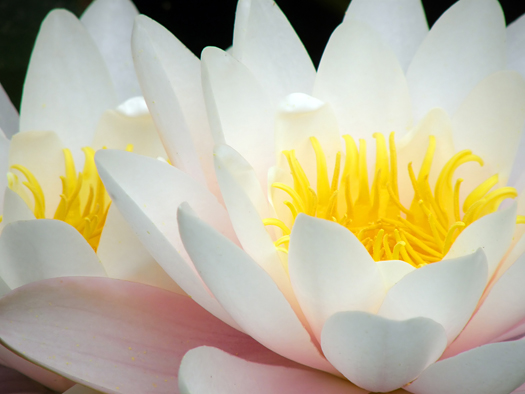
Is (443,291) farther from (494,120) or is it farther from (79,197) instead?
(79,197)

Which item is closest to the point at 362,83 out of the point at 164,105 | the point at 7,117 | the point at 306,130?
the point at 306,130

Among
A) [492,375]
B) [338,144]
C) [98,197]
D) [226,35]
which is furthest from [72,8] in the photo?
[492,375]

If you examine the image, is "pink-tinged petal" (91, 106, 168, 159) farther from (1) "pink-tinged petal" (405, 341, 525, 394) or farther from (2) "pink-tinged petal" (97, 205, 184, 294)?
(1) "pink-tinged petal" (405, 341, 525, 394)

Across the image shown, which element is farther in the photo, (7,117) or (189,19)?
(189,19)

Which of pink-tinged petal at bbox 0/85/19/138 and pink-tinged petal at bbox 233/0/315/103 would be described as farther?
pink-tinged petal at bbox 0/85/19/138

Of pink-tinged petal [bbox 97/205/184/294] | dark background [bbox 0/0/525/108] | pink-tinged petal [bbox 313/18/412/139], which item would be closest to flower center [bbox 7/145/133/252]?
pink-tinged petal [bbox 97/205/184/294]

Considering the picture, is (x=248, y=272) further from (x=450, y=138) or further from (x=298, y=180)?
(x=450, y=138)
